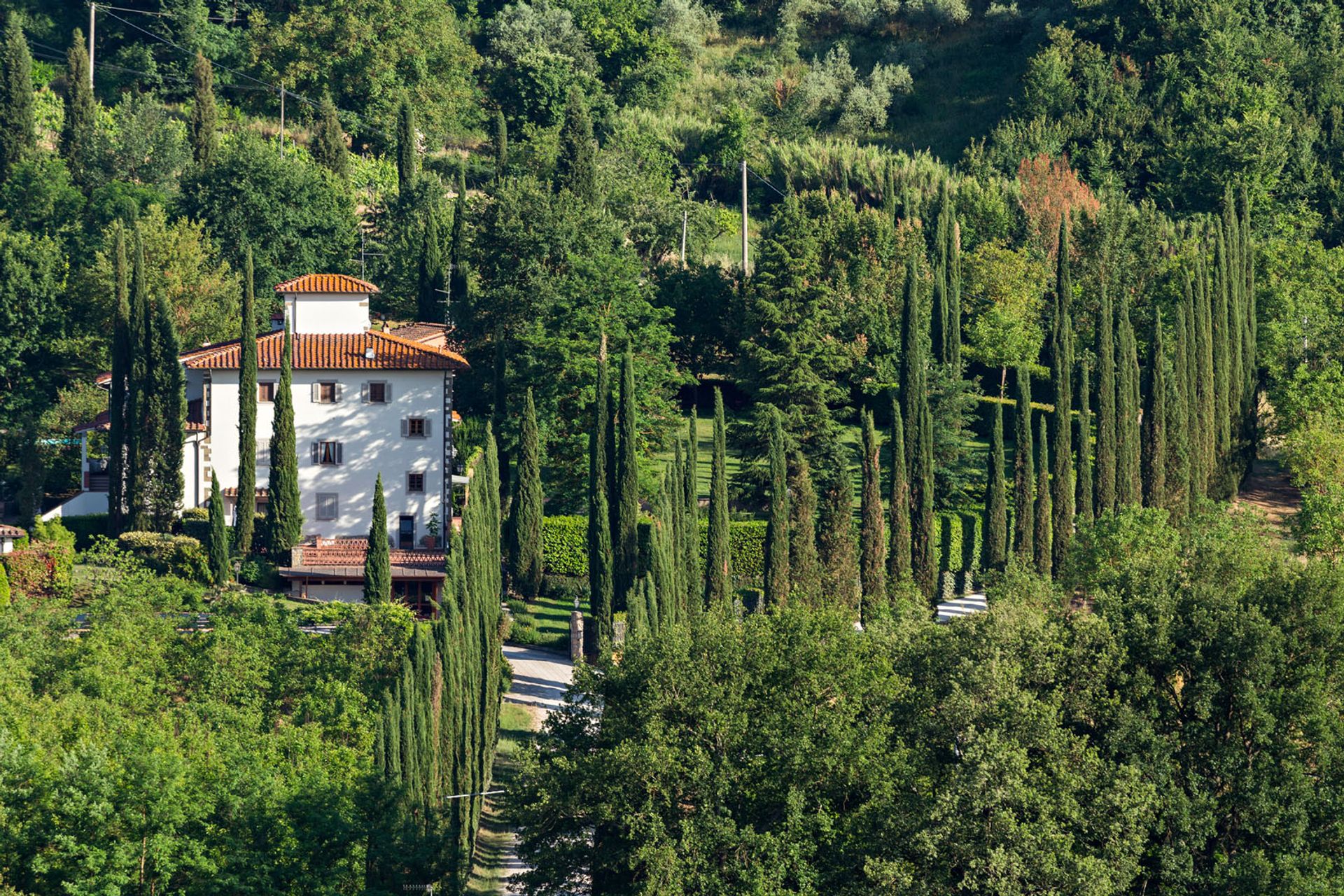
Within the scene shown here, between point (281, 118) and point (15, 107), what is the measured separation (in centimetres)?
1436

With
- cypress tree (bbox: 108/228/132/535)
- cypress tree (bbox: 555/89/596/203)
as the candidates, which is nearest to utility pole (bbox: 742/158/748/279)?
cypress tree (bbox: 555/89/596/203)

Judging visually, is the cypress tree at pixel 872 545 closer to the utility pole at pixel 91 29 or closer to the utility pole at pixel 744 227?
the utility pole at pixel 744 227

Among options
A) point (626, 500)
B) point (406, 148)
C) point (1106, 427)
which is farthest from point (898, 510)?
point (406, 148)

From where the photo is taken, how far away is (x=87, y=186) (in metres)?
100

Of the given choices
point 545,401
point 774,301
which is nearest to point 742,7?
point 774,301

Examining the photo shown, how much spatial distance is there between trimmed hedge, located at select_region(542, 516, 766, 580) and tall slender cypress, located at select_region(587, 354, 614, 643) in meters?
2.62

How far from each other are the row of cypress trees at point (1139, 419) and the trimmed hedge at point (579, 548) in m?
7.96

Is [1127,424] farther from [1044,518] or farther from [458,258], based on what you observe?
[458,258]

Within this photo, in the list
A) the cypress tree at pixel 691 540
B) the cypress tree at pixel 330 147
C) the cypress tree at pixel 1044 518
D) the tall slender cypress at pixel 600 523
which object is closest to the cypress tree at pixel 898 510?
the cypress tree at pixel 1044 518

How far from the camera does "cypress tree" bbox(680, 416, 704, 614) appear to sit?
211 feet

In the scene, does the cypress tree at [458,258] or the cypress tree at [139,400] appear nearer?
the cypress tree at [139,400]

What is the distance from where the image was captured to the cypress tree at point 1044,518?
74.9 meters

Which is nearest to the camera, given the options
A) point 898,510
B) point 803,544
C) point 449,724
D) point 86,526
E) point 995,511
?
point 449,724

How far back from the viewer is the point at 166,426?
7412 cm
